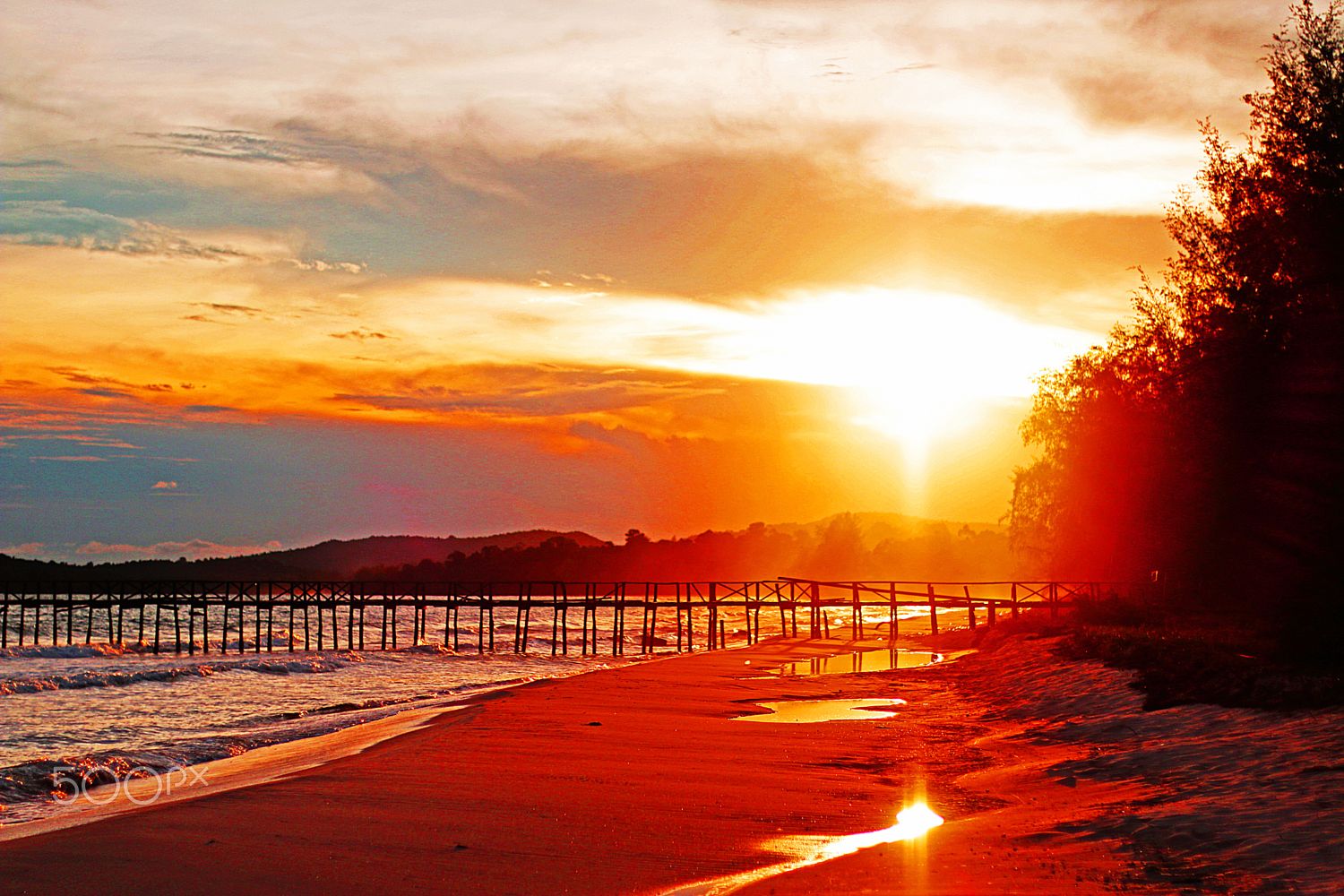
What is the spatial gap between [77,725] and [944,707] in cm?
1788

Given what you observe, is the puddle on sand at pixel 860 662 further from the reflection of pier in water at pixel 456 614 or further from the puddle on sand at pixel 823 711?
the puddle on sand at pixel 823 711

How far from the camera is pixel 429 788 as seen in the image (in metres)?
11.2

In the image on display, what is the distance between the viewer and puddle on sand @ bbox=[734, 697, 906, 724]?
17938 millimetres

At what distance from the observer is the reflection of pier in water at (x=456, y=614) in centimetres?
5738

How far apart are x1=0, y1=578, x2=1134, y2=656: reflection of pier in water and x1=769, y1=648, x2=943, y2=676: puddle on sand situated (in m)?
4.30

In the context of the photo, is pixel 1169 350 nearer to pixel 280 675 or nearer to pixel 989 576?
pixel 280 675

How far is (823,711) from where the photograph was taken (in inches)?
761

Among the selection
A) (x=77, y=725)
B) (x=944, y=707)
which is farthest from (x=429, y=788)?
(x=77, y=725)

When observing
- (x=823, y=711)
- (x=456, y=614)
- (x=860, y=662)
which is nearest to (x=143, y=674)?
(x=860, y=662)

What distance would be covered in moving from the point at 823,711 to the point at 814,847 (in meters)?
11.2
